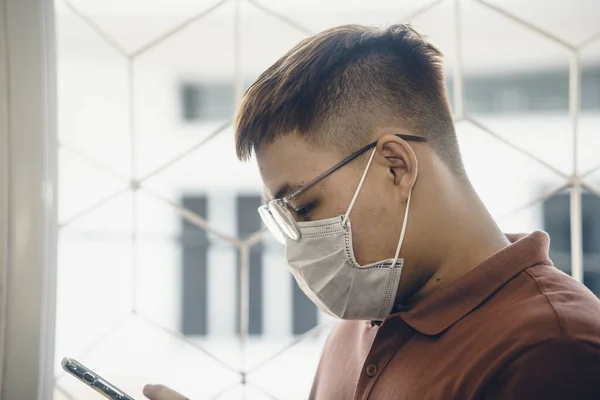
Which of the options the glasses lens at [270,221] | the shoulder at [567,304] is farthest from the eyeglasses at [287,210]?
the shoulder at [567,304]

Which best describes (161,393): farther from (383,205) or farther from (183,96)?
(183,96)

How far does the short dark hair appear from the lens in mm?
902

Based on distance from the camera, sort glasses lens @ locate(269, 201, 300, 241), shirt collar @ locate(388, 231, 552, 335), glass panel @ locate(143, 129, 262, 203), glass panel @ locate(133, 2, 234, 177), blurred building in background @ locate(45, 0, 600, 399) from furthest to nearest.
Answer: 1. glass panel @ locate(133, 2, 234, 177)
2. glass panel @ locate(143, 129, 262, 203)
3. blurred building in background @ locate(45, 0, 600, 399)
4. glasses lens @ locate(269, 201, 300, 241)
5. shirt collar @ locate(388, 231, 552, 335)

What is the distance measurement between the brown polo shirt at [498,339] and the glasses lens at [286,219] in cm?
19

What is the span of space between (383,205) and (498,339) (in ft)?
0.81

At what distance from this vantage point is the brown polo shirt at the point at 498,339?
0.68m

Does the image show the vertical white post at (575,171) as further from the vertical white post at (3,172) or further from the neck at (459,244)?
the vertical white post at (3,172)

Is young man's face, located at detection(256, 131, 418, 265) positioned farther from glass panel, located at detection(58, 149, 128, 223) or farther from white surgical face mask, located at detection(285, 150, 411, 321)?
glass panel, located at detection(58, 149, 128, 223)

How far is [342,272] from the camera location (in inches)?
35.4

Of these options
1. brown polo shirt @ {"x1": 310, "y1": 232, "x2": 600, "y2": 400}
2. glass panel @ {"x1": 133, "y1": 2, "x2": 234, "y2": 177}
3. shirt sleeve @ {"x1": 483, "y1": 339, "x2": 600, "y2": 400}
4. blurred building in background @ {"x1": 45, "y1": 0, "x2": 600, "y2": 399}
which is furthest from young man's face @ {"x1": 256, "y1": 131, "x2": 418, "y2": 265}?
glass panel @ {"x1": 133, "y1": 2, "x2": 234, "y2": 177}

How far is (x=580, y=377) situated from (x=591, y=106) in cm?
900

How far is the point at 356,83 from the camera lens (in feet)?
2.99

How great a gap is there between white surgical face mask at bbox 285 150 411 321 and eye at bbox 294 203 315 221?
0.02 metres

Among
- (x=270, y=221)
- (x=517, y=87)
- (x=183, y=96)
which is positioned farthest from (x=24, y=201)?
(x=183, y=96)
